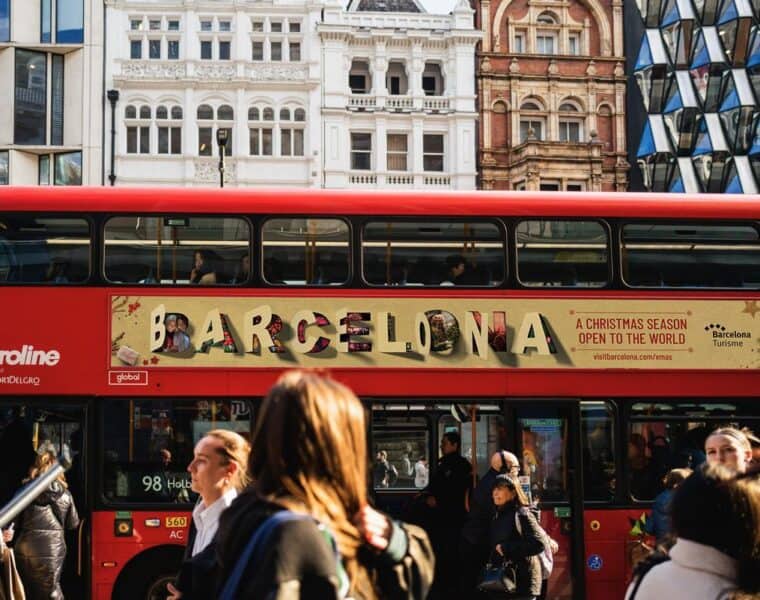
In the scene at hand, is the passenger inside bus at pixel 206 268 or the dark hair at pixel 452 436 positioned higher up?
the passenger inside bus at pixel 206 268

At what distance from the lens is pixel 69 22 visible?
1563 inches

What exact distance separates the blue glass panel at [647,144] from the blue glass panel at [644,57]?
91.7 inches

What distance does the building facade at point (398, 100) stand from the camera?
41688mm

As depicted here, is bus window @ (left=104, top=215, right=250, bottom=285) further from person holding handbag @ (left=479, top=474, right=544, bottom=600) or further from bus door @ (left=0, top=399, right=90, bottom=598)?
person holding handbag @ (left=479, top=474, right=544, bottom=600)

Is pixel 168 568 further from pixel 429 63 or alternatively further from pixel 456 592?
pixel 429 63

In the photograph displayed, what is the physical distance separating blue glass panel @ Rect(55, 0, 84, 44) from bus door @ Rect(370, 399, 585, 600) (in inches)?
1227

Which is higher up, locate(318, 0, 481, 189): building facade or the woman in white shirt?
locate(318, 0, 481, 189): building facade

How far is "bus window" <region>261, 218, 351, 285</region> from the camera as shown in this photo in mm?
11961

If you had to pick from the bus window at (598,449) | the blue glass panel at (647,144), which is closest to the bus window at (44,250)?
the bus window at (598,449)

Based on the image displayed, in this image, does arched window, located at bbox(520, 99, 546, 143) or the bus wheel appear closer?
the bus wheel

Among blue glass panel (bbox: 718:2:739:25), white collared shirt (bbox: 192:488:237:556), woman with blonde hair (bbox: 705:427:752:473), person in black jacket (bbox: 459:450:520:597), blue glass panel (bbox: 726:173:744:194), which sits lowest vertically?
person in black jacket (bbox: 459:450:520:597)

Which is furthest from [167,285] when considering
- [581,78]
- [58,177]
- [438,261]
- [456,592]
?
[581,78]

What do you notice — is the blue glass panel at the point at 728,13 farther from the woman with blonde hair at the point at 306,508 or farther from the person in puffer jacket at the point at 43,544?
the woman with blonde hair at the point at 306,508

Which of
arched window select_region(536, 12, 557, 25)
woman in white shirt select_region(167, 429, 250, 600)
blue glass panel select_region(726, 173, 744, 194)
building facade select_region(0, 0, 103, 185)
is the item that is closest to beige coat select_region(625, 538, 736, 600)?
woman in white shirt select_region(167, 429, 250, 600)
